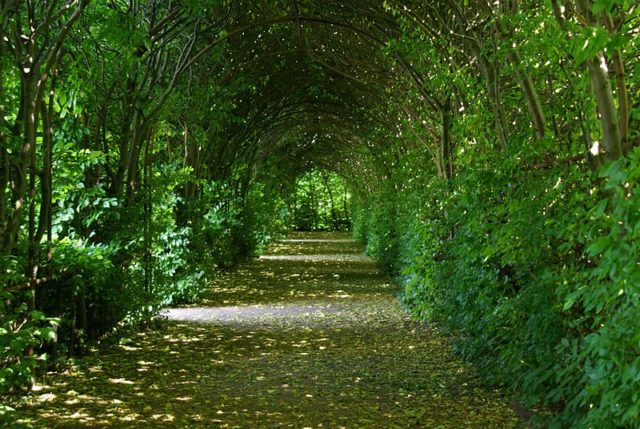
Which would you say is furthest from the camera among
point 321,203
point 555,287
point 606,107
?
point 321,203

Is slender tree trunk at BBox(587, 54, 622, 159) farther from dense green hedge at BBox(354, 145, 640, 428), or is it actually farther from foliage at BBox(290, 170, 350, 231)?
foliage at BBox(290, 170, 350, 231)

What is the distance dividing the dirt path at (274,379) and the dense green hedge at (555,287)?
20.5 inches

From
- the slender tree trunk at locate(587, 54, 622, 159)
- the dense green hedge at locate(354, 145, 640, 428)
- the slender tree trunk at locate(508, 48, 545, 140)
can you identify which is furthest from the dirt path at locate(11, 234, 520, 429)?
the slender tree trunk at locate(587, 54, 622, 159)

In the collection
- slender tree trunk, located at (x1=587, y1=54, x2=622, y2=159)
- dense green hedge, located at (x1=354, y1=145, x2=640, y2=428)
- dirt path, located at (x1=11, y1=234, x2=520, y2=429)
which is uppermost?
slender tree trunk, located at (x1=587, y1=54, x2=622, y2=159)

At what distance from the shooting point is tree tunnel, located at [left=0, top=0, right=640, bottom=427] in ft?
12.2

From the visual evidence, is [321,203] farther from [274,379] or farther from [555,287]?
[555,287]

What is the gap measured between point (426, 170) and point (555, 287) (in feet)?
30.8

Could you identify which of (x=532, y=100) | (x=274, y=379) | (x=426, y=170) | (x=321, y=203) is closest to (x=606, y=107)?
(x=532, y=100)

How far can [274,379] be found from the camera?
6.77 meters

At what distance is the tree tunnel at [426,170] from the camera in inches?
147

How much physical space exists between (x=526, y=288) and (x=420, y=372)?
7.84ft

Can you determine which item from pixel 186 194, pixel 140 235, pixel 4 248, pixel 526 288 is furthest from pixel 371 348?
pixel 186 194

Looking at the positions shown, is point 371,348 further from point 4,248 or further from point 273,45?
point 273,45

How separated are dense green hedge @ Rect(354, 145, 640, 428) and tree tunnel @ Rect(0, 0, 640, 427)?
18 mm
